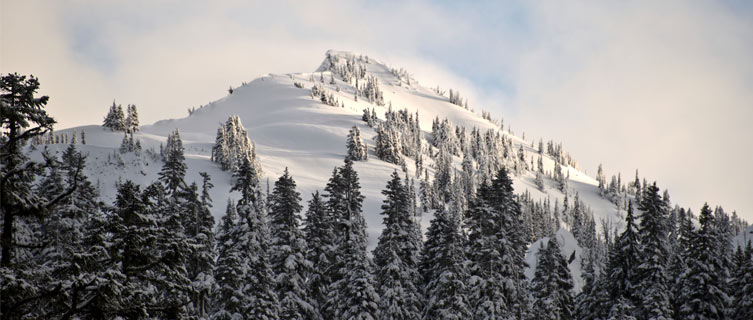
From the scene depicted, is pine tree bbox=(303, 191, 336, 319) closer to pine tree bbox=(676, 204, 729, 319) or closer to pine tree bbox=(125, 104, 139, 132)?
pine tree bbox=(676, 204, 729, 319)

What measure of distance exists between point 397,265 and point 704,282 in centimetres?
2251

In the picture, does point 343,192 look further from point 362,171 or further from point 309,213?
point 362,171

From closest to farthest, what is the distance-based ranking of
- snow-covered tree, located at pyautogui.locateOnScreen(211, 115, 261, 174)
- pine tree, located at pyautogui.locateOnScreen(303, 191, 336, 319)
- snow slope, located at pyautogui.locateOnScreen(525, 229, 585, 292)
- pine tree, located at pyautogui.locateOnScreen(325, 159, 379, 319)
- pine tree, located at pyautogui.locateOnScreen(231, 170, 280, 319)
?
pine tree, located at pyautogui.locateOnScreen(231, 170, 280, 319)
pine tree, located at pyautogui.locateOnScreen(325, 159, 379, 319)
pine tree, located at pyautogui.locateOnScreen(303, 191, 336, 319)
snow slope, located at pyautogui.locateOnScreen(525, 229, 585, 292)
snow-covered tree, located at pyautogui.locateOnScreen(211, 115, 261, 174)

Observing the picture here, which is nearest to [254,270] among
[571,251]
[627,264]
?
[627,264]

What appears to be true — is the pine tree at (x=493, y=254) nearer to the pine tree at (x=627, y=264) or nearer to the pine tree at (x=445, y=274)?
the pine tree at (x=445, y=274)

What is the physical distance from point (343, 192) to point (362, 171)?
342 feet

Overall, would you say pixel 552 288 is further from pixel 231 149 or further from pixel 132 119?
pixel 132 119

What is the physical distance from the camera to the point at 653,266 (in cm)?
3578

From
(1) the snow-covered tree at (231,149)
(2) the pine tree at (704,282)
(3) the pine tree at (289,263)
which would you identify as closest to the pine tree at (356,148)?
(1) the snow-covered tree at (231,149)

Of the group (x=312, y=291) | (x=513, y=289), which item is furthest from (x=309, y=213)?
(x=513, y=289)

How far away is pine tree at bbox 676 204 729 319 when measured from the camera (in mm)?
35625

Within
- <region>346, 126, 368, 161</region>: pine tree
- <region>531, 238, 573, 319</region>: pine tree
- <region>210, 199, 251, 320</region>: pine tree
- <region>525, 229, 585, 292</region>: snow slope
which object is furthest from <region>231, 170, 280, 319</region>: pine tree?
<region>346, 126, 368, 161</region>: pine tree

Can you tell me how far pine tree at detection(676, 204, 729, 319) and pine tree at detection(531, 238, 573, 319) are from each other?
9324 millimetres

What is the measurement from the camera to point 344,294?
3300 centimetres
